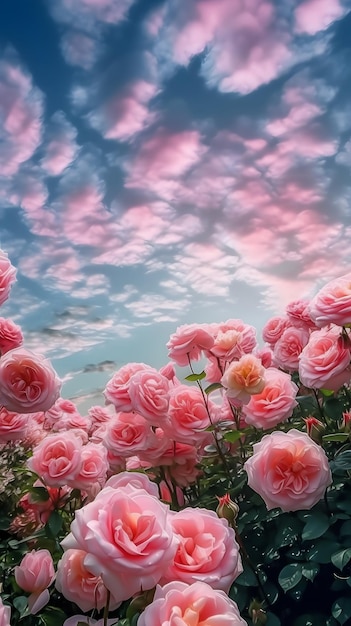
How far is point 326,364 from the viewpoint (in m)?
2.10

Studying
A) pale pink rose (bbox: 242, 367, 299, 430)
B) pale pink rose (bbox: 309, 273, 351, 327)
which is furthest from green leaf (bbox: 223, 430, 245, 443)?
pale pink rose (bbox: 309, 273, 351, 327)

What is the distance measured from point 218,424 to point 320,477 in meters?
0.69

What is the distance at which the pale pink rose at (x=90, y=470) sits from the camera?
2213 mm

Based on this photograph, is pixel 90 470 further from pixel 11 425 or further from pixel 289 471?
pixel 289 471

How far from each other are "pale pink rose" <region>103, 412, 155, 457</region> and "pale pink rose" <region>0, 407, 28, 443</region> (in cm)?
47

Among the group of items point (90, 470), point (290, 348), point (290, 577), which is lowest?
point (290, 577)

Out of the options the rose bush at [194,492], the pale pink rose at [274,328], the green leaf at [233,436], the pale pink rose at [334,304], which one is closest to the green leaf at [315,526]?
the rose bush at [194,492]

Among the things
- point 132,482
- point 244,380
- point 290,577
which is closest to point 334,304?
point 244,380

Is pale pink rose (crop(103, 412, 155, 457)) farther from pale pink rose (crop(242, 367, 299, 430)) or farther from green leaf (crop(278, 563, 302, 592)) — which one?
green leaf (crop(278, 563, 302, 592))

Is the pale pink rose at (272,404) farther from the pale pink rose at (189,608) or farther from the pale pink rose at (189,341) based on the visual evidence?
the pale pink rose at (189,608)

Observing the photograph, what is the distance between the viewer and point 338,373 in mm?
2074

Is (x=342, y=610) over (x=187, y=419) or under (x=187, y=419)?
under

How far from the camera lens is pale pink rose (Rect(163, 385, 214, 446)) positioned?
7.41 feet

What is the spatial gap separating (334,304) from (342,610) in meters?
0.97
